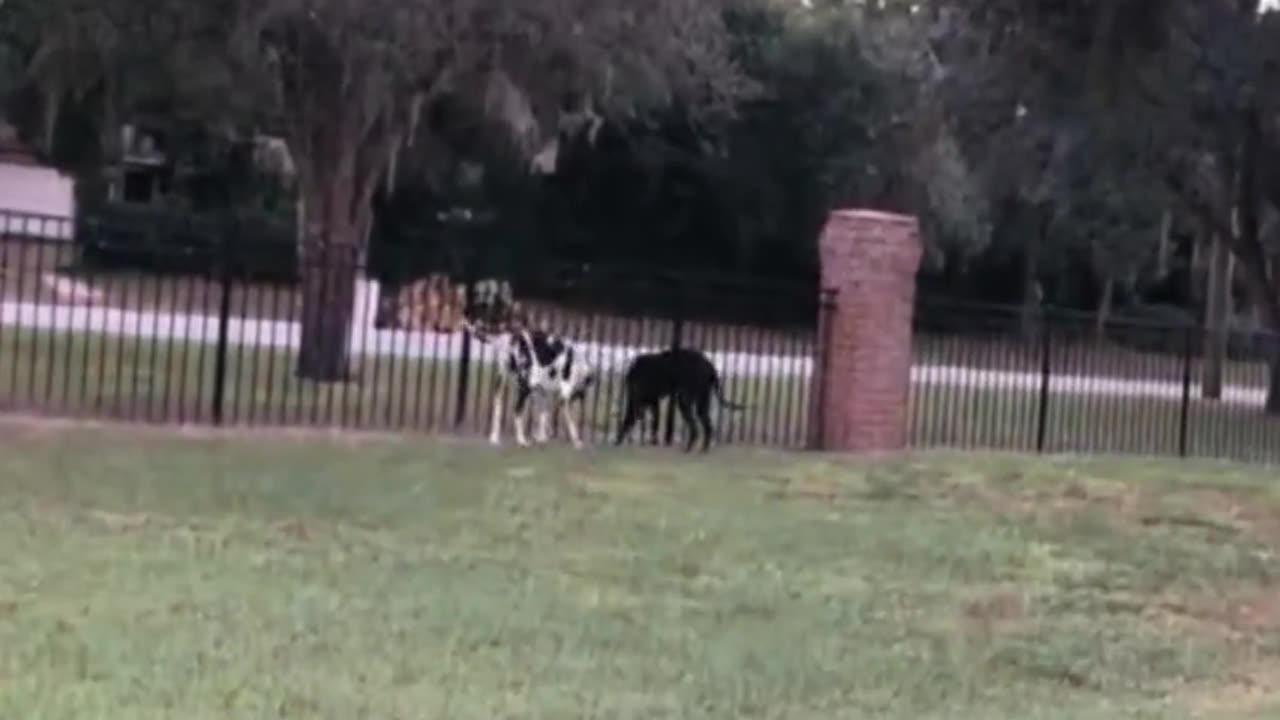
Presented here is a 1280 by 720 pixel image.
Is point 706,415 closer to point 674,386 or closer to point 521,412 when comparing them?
point 674,386

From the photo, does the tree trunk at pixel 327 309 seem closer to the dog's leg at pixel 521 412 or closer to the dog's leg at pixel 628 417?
the dog's leg at pixel 521 412

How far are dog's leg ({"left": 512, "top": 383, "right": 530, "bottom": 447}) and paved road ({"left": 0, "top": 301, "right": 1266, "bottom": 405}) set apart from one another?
1041mm

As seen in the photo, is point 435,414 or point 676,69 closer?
point 435,414

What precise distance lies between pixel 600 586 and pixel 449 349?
14572 millimetres

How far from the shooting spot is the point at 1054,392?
25578 mm

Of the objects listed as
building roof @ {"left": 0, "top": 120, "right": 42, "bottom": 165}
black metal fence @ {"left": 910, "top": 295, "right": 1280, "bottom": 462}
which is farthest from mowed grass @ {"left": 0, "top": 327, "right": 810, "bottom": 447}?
building roof @ {"left": 0, "top": 120, "right": 42, "bottom": 165}

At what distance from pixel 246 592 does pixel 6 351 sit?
13.9 metres

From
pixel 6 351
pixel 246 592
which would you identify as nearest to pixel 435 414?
pixel 6 351

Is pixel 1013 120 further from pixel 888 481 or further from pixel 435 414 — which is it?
pixel 888 481

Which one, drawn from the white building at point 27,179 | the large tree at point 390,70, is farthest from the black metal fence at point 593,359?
the white building at point 27,179

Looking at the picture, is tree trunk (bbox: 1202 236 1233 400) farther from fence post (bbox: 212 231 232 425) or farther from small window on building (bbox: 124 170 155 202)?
small window on building (bbox: 124 170 155 202)

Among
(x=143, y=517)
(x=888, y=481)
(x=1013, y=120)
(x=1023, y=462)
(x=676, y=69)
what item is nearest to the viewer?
(x=143, y=517)

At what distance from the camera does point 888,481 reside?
1692 centimetres

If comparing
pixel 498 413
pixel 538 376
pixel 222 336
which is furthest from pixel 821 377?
pixel 222 336
